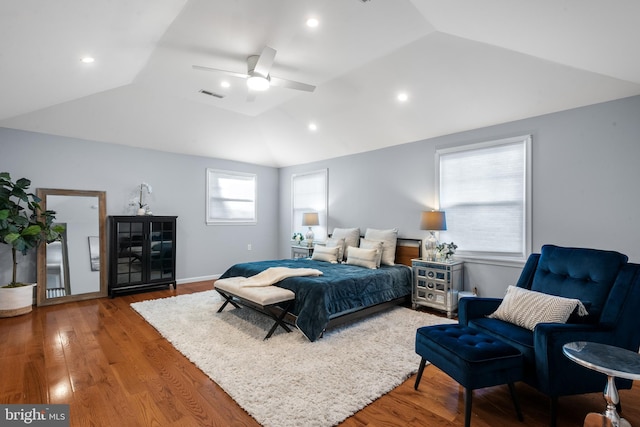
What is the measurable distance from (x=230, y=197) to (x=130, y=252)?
2277 millimetres

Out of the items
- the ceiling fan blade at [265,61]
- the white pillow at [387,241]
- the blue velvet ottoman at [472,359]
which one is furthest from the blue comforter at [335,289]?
the ceiling fan blade at [265,61]

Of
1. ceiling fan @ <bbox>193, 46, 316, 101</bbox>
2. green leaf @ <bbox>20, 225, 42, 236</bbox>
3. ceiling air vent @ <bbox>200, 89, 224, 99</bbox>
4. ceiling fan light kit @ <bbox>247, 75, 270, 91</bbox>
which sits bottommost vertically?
green leaf @ <bbox>20, 225, 42, 236</bbox>

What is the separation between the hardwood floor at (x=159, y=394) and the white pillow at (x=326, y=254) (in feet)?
8.46

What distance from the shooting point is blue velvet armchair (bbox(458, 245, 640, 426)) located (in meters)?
1.93

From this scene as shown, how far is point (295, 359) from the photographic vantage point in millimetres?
2809

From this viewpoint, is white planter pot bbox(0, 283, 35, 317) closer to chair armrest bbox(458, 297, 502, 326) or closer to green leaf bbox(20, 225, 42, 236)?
green leaf bbox(20, 225, 42, 236)

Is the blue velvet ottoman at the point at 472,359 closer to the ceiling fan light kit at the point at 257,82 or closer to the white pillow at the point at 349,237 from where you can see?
the ceiling fan light kit at the point at 257,82

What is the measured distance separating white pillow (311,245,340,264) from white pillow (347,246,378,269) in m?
0.38

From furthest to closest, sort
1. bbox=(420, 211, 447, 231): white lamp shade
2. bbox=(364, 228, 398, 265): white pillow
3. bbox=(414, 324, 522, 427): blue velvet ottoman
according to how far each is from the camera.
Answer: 1. bbox=(364, 228, 398, 265): white pillow
2. bbox=(420, 211, 447, 231): white lamp shade
3. bbox=(414, 324, 522, 427): blue velvet ottoman

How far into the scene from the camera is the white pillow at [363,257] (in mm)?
4551

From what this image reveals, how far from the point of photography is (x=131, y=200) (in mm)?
5516

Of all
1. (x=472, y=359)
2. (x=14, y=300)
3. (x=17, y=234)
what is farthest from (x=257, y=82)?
(x=14, y=300)

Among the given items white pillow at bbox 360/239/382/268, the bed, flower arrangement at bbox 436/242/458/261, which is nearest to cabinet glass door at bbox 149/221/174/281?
the bed

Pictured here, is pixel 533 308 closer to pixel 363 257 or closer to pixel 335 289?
pixel 335 289
